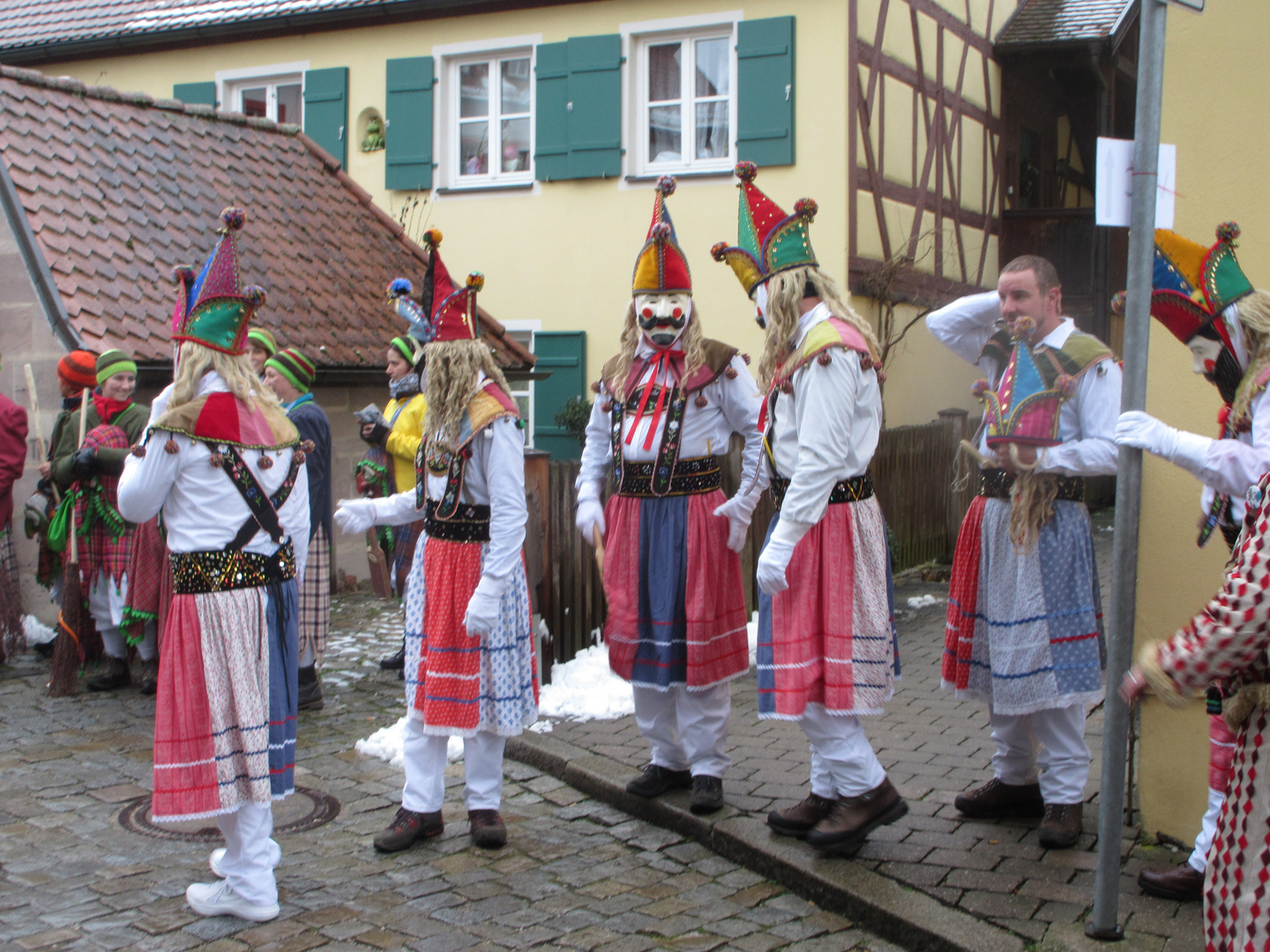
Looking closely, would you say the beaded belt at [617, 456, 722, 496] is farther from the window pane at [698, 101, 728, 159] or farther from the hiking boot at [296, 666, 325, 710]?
the window pane at [698, 101, 728, 159]

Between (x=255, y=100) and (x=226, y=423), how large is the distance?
42.6 ft

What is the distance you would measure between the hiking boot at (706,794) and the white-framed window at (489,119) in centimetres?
1052

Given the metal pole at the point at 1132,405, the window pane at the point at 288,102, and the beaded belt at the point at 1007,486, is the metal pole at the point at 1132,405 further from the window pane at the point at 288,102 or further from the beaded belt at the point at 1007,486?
the window pane at the point at 288,102

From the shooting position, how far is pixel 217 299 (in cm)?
396

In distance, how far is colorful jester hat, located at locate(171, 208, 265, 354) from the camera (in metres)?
3.94

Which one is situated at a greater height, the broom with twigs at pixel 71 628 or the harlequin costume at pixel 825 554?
the harlequin costume at pixel 825 554

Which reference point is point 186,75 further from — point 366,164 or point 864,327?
point 864,327

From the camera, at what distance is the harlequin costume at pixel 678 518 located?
4.72 meters

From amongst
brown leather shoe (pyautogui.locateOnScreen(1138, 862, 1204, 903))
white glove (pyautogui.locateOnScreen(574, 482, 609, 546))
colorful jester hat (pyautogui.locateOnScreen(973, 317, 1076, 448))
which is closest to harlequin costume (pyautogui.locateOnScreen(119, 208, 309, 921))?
white glove (pyautogui.locateOnScreen(574, 482, 609, 546))

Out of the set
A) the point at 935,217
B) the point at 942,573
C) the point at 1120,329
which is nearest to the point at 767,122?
the point at 935,217

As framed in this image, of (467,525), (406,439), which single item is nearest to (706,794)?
(467,525)

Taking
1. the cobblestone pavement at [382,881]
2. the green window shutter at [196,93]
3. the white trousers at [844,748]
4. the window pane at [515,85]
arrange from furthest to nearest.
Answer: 1. the green window shutter at [196,93]
2. the window pane at [515,85]
3. the white trousers at [844,748]
4. the cobblestone pavement at [382,881]

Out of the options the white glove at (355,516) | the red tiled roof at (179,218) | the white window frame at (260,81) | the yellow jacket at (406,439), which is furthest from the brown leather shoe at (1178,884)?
the white window frame at (260,81)

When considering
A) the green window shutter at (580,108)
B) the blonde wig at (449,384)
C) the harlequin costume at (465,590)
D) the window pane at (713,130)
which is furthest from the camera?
the green window shutter at (580,108)
